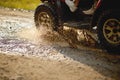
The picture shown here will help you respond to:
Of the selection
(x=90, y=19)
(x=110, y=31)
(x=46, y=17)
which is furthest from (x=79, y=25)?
(x=46, y=17)

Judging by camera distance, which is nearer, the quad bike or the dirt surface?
the dirt surface

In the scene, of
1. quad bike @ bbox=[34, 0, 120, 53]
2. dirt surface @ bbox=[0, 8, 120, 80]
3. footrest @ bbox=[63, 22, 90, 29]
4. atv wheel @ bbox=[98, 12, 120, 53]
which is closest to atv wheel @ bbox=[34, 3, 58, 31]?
quad bike @ bbox=[34, 0, 120, 53]

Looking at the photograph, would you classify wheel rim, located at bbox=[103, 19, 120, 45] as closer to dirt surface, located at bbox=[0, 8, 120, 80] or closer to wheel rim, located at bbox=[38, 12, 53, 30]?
dirt surface, located at bbox=[0, 8, 120, 80]

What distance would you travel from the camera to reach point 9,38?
30.1ft

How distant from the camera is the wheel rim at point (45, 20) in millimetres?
9178

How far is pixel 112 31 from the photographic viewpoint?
23.6 ft

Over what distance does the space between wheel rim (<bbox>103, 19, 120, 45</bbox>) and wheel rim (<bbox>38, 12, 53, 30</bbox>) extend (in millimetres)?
2206

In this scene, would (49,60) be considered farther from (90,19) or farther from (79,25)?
(90,19)

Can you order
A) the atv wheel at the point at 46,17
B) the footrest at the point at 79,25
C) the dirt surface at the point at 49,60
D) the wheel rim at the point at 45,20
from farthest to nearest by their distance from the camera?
the wheel rim at the point at 45,20 < the atv wheel at the point at 46,17 < the footrest at the point at 79,25 < the dirt surface at the point at 49,60

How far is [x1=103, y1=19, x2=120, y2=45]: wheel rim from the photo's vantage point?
7.11 m

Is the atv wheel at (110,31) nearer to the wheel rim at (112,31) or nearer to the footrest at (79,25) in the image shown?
the wheel rim at (112,31)

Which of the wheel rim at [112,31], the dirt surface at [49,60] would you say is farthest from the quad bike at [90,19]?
the dirt surface at [49,60]

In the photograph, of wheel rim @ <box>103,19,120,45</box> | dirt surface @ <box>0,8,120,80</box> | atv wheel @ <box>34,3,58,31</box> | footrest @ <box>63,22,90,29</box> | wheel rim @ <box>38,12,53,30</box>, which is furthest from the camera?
wheel rim @ <box>38,12,53,30</box>

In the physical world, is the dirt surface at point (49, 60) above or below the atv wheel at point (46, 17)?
below
